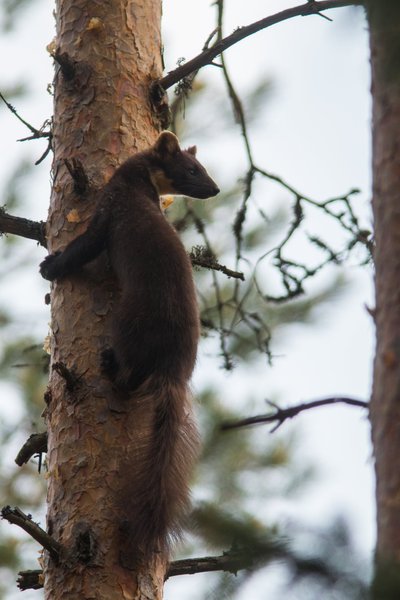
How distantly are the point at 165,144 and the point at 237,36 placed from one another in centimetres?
64

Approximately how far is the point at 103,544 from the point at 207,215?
4.34 m

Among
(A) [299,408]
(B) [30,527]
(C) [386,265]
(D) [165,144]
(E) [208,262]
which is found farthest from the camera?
(D) [165,144]

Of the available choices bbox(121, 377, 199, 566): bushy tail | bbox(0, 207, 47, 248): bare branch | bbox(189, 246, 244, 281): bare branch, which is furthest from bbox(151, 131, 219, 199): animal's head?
bbox(121, 377, 199, 566): bushy tail

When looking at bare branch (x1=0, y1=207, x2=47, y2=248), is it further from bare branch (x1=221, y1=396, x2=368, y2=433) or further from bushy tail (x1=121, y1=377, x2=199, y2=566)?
bare branch (x1=221, y1=396, x2=368, y2=433)

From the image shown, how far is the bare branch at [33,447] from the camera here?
4.02 meters

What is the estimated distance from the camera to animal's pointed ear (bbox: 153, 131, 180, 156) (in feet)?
15.7

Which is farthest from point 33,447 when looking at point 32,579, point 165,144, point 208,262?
point 165,144

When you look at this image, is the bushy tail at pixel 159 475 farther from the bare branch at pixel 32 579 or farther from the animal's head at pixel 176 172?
the animal's head at pixel 176 172

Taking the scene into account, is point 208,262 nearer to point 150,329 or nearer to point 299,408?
point 150,329

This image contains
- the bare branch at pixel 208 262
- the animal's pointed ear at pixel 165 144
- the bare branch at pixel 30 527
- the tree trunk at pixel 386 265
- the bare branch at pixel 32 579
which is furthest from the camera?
the animal's pointed ear at pixel 165 144

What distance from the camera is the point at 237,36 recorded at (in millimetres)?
4590

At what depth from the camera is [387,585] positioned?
149 cm

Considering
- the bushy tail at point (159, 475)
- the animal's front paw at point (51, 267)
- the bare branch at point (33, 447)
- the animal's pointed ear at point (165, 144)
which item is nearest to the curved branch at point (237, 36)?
the animal's pointed ear at point (165, 144)

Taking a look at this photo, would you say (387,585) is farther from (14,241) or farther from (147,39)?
(14,241)
